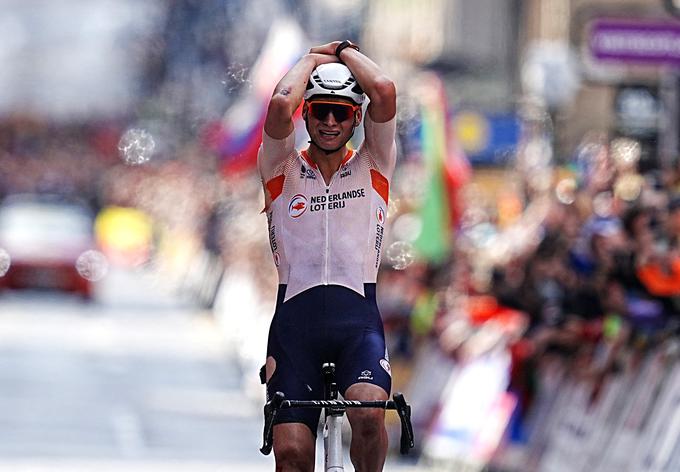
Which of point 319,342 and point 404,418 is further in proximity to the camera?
point 319,342

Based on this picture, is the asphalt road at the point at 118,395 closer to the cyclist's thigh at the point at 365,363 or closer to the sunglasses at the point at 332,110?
the cyclist's thigh at the point at 365,363

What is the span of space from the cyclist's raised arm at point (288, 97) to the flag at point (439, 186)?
12.0 meters

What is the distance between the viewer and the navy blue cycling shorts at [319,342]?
9.52 meters

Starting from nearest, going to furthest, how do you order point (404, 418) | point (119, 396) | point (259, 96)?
point (404, 418)
point (119, 396)
point (259, 96)

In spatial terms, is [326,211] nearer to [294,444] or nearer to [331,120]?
[331,120]

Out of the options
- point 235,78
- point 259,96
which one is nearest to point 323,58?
point 235,78

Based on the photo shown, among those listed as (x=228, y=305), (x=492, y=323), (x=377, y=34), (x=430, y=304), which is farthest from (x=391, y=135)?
(x=377, y=34)

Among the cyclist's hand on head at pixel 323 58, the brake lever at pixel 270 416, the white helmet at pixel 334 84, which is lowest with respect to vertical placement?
the brake lever at pixel 270 416

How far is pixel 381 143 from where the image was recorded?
9742 millimetres

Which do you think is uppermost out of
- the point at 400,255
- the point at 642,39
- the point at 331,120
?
the point at 642,39

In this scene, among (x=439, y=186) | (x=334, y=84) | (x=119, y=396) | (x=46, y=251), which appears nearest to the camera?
(x=334, y=84)

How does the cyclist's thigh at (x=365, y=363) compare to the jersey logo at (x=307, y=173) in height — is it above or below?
below

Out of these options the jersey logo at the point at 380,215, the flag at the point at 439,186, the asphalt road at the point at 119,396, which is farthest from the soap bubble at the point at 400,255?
the jersey logo at the point at 380,215

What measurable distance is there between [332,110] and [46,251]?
3040 centimetres
